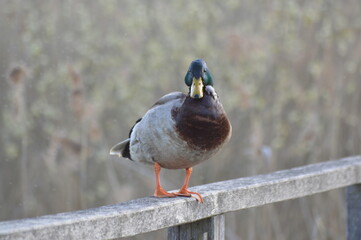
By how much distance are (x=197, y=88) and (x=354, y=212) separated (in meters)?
0.91

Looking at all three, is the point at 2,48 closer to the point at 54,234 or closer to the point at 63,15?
the point at 63,15

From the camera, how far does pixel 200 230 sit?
6.01 feet

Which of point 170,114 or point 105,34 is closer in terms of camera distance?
point 170,114

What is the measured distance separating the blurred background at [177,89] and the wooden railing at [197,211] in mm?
1408

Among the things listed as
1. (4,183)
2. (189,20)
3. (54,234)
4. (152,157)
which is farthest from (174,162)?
(189,20)

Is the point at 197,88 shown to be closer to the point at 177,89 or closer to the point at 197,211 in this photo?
the point at 197,211

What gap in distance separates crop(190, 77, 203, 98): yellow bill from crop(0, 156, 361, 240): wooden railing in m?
0.27

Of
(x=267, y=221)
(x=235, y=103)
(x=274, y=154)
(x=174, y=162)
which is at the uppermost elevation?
(x=174, y=162)

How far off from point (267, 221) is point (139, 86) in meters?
1.21

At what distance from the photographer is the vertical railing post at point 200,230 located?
5.87ft

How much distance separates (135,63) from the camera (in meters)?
4.38

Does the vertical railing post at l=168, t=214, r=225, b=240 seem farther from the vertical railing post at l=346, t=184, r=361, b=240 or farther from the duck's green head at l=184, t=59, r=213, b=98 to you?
the vertical railing post at l=346, t=184, r=361, b=240

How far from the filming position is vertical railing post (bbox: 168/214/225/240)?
179cm

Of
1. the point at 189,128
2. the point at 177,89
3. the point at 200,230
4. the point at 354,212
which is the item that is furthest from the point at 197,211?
the point at 177,89
